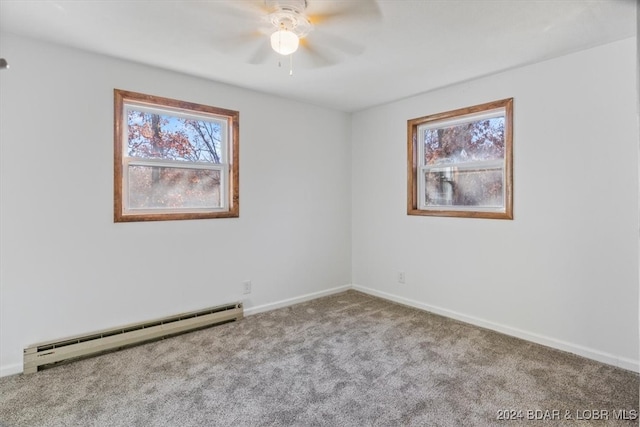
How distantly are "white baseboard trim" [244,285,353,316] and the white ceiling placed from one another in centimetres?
232

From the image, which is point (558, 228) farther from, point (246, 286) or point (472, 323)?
point (246, 286)

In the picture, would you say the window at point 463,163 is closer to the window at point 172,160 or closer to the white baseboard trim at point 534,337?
the white baseboard trim at point 534,337

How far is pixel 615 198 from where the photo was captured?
2.37 metres

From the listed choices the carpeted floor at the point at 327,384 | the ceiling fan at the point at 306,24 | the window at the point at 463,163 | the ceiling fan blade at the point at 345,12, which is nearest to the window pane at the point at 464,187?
the window at the point at 463,163

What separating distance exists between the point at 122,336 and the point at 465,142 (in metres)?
3.56

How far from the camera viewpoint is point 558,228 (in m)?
2.64

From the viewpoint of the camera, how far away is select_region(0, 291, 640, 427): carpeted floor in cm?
184

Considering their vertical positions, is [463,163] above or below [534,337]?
above

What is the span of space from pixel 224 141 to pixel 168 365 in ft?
6.81

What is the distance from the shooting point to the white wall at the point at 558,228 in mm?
2342

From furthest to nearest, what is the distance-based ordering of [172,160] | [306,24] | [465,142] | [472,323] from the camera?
[465,142]
[472,323]
[172,160]
[306,24]

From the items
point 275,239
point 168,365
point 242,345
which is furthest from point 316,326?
point 168,365

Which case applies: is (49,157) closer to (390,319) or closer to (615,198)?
(390,319)

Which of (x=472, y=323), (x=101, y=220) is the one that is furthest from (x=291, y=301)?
(x=101, y=220)
